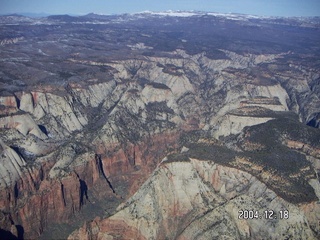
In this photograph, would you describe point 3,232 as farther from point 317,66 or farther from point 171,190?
point 317,66

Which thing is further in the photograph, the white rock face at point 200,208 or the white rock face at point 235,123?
the white rock face at point 235,123

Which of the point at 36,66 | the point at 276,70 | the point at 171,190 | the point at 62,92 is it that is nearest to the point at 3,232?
the point at 171,190

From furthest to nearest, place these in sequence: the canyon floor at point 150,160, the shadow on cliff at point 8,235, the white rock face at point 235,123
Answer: the white rock face at point 235,123 → the shadow on cliff at point 8,235 → the canyon floor at point 150,160

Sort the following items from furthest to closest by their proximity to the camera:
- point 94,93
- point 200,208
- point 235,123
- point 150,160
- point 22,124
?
point 94,93 → point 235,123 → point 150,160 → point 22,124 → point 200,208

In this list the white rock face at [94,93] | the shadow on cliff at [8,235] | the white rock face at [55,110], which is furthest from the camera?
the white rock face at [94,93]
